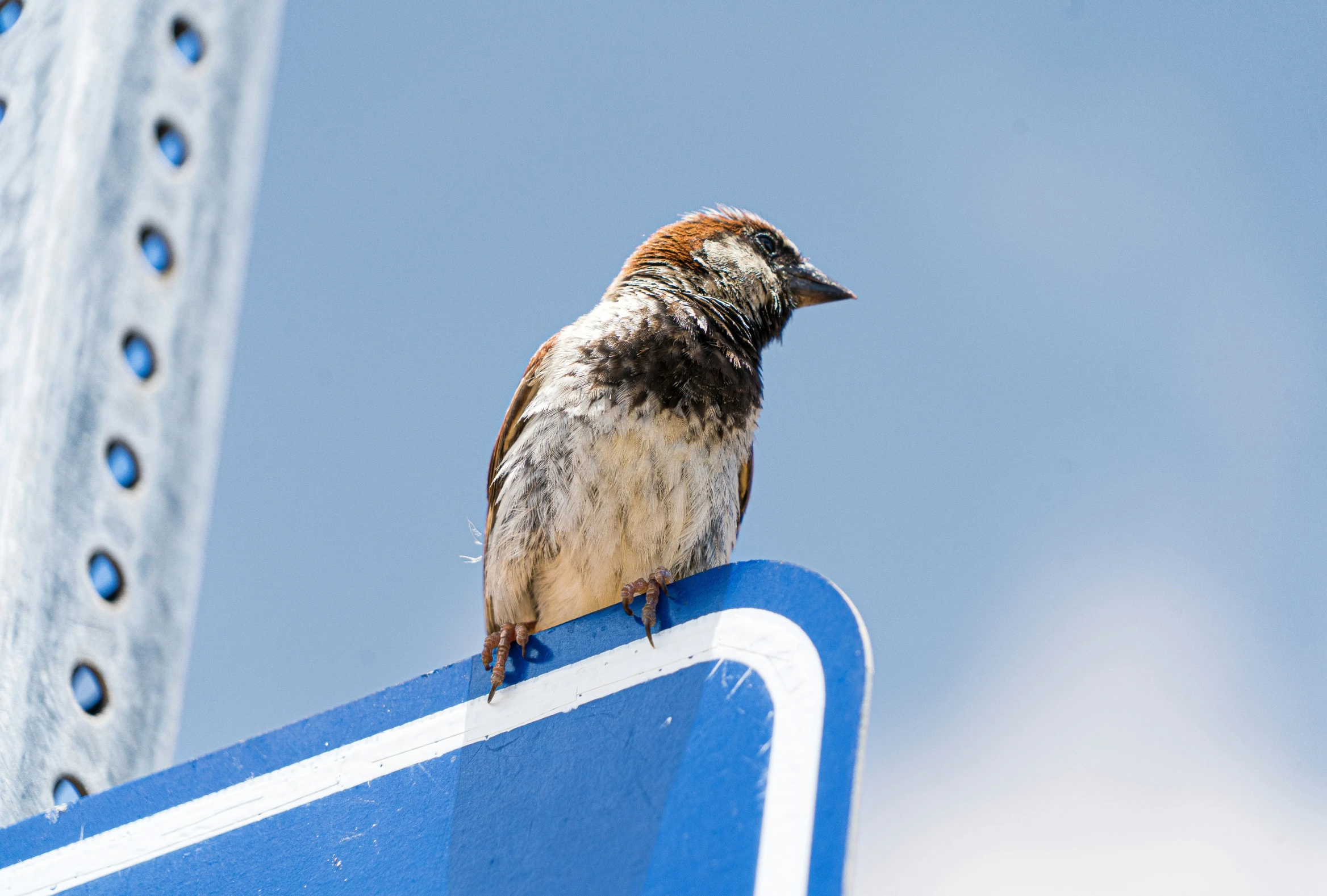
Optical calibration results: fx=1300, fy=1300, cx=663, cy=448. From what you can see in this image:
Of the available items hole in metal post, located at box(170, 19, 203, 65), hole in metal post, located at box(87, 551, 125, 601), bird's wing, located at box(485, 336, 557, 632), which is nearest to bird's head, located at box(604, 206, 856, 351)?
bird's wing, located at box(485, 336, 557, 632)

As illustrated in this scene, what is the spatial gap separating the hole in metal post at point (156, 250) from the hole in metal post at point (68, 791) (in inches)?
29.4

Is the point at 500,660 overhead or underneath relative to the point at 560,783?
overhead

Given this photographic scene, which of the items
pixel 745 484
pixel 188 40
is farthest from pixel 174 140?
pixel 745 484

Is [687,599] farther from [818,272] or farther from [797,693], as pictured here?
[818,272]

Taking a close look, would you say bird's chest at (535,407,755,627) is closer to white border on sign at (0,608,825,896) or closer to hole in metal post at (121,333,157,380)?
hole in metal post at (121,333,157,380)

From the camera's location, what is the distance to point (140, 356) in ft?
6.26

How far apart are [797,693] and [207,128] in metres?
1.37

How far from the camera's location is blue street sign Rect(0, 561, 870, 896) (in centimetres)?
119

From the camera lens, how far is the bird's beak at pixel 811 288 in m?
3.97

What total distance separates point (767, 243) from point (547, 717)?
2767 mm

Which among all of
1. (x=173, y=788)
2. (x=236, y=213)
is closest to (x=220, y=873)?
(x=173, y=788)

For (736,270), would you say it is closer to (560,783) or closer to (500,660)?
(500,660)

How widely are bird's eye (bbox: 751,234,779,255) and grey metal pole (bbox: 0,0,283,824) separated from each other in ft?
7.02

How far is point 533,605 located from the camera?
9.42ft
